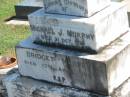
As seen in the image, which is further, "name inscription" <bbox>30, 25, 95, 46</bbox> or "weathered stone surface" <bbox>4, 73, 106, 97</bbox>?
"weathered stone surface" <bbox>4, 73, 106, 97</bbox>

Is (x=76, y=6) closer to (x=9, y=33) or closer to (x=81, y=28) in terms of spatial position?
(x=81, y=28)

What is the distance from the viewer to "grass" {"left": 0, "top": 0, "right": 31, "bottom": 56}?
8.89 meters

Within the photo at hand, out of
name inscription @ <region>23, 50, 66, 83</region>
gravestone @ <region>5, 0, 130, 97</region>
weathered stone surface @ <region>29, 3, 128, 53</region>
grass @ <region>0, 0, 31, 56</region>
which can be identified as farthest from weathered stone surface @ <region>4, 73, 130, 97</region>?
grass @ <region>0, 0, 31, 56</region>

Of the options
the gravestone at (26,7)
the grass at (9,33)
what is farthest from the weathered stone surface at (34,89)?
the gravestone at (26,7)

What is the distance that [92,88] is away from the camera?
17.7 feet

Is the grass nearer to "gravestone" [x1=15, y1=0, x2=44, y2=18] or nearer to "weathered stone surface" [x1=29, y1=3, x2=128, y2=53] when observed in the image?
"gravestone" [x1=15, y1=0, x2=44, y2=18]

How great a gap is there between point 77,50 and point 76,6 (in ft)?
1.97

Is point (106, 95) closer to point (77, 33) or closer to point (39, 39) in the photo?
point (77, 33)

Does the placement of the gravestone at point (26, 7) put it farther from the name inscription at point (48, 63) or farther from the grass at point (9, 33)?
the name inscription at point (48, 63)

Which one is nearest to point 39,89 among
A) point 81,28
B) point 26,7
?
point 81,28

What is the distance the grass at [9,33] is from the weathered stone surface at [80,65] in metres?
2.74

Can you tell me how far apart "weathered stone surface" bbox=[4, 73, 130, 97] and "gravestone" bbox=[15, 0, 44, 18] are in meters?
4.44

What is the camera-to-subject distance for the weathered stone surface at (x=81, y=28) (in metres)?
5.27

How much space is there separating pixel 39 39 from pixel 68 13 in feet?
2.21
